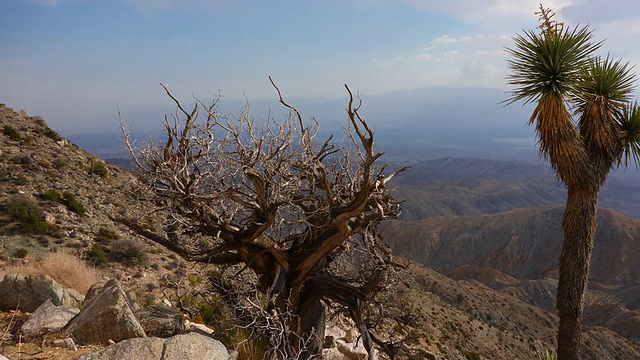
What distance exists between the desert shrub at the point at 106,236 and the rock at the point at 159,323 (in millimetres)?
15639

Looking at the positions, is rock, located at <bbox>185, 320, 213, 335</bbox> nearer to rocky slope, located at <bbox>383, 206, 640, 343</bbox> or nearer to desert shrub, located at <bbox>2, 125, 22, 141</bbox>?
desert shrub, located at <bbox>2, 125, 22, 141</bbox>

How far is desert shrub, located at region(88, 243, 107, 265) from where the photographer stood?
57.6 feet

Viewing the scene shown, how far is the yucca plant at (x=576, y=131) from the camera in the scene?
11383mm

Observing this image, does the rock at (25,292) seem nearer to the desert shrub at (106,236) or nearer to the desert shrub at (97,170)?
the desert shrub at (106,236)

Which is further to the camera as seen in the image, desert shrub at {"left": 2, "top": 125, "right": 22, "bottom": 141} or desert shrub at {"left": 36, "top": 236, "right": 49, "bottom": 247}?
desert shrub at {"left": 2, "top": 125, "right": 22, "bottom": 141}

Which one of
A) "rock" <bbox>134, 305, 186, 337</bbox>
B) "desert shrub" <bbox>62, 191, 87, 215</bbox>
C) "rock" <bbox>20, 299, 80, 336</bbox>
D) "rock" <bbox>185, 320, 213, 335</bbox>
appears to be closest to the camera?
"rock" <bbox>20, 299, 80, 336</bbox>

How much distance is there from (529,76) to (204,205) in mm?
9855

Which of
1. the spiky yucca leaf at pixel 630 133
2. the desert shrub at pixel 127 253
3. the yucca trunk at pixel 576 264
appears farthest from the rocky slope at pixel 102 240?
the spiky yucca leaf at pixel 630 133

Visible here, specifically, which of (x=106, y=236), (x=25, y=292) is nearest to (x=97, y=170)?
(x=106, y=236)

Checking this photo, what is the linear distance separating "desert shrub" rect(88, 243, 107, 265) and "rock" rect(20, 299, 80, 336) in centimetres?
1271

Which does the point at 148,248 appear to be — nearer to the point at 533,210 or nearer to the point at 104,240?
the point at 104,240

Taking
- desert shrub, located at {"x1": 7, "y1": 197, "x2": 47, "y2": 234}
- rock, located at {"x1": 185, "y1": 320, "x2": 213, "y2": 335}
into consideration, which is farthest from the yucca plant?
desert shrub, located at {"x1": 7, "y1": 197, "x2": 47, "y2": 234}

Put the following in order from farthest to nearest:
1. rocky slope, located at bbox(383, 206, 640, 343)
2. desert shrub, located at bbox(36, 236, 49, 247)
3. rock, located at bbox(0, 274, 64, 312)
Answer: rocky slope, located at bbox(383, 206, 640, 343) → desert shrub, located at bbox(36, 236, 49, 247) → rock, located at bbox(0, 274, 64, 312)

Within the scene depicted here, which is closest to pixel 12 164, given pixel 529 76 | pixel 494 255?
pixel 529 76
